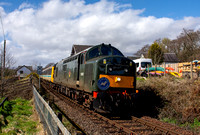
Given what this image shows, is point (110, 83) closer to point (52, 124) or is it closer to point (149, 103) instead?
point (149, 103)

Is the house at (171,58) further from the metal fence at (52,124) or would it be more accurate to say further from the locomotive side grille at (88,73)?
the metal fence at (52,124)

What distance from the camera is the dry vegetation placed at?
29.1ft

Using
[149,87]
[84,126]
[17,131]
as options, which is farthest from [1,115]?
[149,87]

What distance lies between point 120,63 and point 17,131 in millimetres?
5324

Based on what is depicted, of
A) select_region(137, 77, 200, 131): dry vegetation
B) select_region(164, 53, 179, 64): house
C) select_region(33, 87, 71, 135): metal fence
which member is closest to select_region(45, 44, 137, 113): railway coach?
select_region(137, 77, 200, 131): dry vegetation

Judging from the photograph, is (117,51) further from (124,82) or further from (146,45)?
(146,45)

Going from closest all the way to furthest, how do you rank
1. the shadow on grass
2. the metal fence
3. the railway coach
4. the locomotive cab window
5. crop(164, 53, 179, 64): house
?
the metal fence, the railway coach, the locomotive cab window, the shadow on grass, crop(164, 53, 179, 64): house

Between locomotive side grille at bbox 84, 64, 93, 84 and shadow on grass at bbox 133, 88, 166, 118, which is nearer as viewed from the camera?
locomotive side grille at bbox 84, 64, 93, 84

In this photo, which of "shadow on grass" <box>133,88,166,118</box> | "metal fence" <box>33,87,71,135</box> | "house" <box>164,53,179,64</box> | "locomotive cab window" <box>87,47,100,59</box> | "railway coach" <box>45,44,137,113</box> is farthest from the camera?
"house" <box>164,53,179,64</box>

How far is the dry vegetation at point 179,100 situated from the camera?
886cm

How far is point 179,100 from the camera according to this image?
9938mm

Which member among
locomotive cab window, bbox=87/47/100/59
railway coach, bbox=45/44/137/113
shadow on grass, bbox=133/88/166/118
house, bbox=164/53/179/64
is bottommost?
shadow on grass, bbox=133/88/166/118

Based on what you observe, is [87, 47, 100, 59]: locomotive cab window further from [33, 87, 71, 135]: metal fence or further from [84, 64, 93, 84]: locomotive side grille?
[33, 87, 71, 135]: metal fence

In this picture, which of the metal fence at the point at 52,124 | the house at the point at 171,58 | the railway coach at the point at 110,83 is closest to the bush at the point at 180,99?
the railway coach at the point at 110,83
